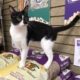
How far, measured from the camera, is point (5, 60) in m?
1.29

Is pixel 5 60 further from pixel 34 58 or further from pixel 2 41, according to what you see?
pixel 2 41

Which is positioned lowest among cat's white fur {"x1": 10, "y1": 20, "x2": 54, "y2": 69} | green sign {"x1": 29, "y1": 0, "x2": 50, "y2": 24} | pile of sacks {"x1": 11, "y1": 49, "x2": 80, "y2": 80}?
pile of sacks {"x1": 11, "y1": 49, "x2": 80, "y2": 80}

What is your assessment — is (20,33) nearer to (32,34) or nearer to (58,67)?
(32,34)

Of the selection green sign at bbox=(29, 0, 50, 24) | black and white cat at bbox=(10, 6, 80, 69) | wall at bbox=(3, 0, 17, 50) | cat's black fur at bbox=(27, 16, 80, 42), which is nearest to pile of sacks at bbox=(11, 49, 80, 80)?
black and white cat at bbox=(10, 6, 80, 69)

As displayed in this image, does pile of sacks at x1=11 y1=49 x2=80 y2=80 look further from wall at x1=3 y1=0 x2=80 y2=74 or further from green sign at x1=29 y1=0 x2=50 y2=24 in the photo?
green sign at x1=29 y1=0 x2=50 y2=24

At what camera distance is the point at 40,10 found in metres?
1.68

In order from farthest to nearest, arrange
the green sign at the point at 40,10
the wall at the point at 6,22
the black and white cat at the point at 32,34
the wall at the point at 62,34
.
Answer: the wall at the point at 6,22 → the green sign at the point at 40,10 → the wall at the point at 62,34 → the black and white cat at the point at 32,34

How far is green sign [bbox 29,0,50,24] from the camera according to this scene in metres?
1.60

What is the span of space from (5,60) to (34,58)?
0.20 metres

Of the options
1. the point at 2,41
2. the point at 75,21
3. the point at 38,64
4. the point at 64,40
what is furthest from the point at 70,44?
the point at 2,41

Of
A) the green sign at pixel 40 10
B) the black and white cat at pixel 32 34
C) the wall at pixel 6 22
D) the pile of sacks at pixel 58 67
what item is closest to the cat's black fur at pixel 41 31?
the black and white cat at pixel 32 34

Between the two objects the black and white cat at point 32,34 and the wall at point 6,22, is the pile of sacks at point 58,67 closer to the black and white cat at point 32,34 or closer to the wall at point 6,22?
the black and white cat at point 32,34

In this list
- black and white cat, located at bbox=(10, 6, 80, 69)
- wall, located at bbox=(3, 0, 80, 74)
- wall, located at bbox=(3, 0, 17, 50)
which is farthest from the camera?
wall, located at bbox=(3, 0, 17, 50)

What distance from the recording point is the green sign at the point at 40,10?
1597mm
